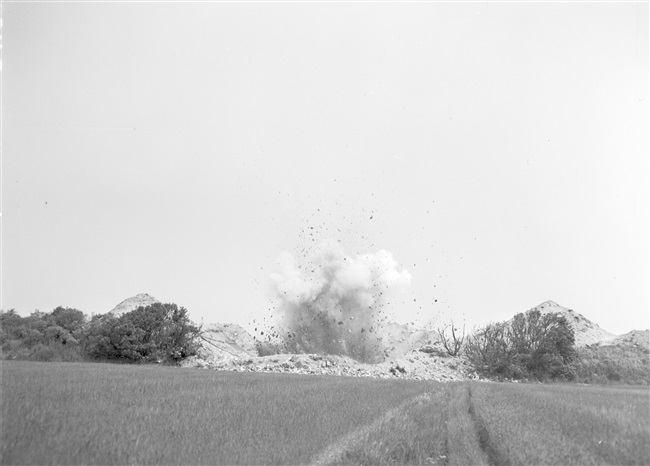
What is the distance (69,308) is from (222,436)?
52.8 m

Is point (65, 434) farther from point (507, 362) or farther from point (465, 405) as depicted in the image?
point (507, 362)

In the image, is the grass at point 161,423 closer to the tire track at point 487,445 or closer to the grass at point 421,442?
the grass at point 421,442

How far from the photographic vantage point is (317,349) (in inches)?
2149

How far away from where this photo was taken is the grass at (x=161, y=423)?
7359mm

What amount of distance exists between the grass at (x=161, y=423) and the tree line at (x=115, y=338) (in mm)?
28214

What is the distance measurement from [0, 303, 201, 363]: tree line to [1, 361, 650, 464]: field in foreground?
28.4m

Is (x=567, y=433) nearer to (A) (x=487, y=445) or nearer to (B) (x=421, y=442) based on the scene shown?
(A) (x=487, y=445)

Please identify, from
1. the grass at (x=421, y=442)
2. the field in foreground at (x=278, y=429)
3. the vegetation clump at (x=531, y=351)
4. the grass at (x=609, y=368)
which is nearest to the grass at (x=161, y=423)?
the field in foreground at (x=278, y=429)

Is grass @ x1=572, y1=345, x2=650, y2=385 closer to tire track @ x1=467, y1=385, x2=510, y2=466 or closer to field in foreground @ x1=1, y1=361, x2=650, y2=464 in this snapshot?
field in foreground @ x1=1, y1=361, x2=650, y2=464

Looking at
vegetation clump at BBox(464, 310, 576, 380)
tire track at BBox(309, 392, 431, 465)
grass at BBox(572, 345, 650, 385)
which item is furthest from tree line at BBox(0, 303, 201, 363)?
grass at BBox(572, 345, 650, 385)

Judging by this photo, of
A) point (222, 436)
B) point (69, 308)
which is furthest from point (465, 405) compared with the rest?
point (69, 308)

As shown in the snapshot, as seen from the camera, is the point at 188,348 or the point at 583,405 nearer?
the point at 583,405

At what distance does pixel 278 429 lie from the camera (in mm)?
11133

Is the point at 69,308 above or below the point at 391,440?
above
